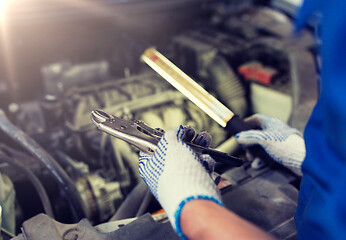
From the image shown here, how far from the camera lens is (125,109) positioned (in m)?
1.67

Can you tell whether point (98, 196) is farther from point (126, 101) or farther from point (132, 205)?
point (126, 101)

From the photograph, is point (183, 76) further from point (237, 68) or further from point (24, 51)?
point (24, 51)

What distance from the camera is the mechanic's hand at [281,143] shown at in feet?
3.84

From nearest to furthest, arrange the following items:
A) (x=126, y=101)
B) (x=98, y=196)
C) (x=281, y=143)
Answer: (x=281, y=143), (x=98, y=196), (x=126, y=101)

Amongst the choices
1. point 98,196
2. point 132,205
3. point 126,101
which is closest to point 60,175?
point 98,196

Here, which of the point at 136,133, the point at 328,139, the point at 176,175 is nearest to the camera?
the point at 328,139

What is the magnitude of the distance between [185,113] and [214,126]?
21cm

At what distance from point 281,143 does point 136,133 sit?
1.79 ft

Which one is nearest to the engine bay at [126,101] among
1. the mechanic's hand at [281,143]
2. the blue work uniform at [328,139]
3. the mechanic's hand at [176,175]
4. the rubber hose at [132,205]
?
the rubber hose at [132,205]

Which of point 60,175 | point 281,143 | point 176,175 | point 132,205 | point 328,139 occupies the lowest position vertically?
point 132,205

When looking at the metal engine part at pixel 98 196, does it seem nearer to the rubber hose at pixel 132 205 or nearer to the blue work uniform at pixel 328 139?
the rubber hose at pixel 132 205

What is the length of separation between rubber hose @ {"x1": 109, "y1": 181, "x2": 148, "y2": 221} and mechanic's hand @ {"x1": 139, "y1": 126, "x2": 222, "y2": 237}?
0.41 meters

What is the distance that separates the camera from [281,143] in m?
1.17

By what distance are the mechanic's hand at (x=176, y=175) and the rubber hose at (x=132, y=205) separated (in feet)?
1.34
